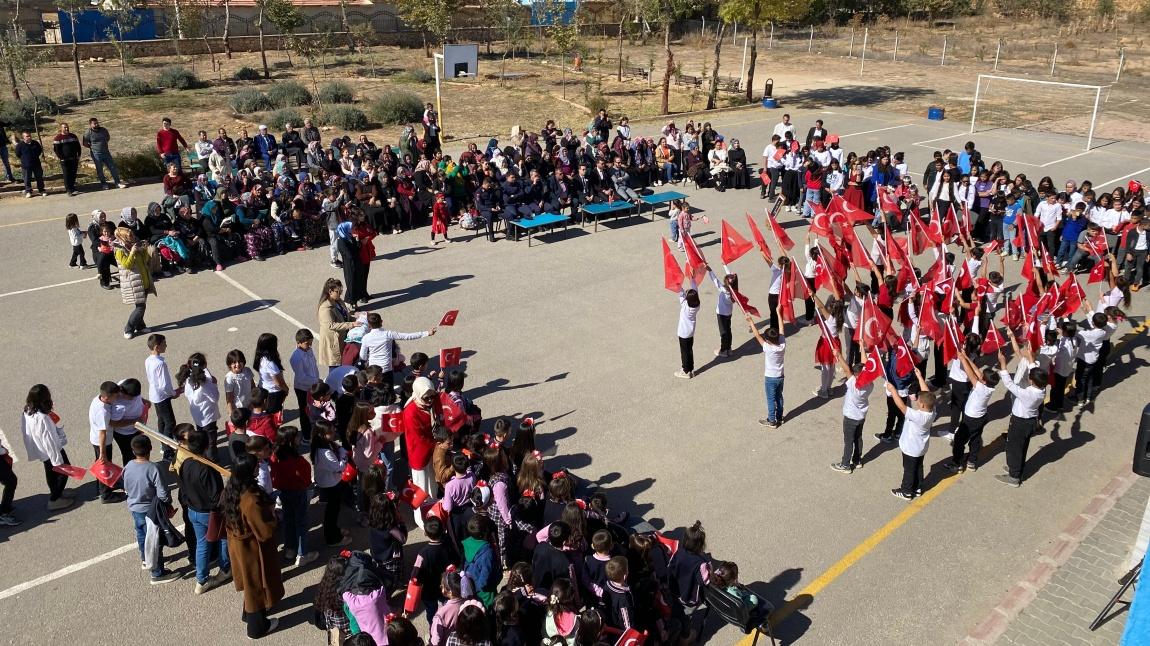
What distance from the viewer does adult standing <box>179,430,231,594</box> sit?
766 cm

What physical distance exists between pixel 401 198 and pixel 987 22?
196 ft

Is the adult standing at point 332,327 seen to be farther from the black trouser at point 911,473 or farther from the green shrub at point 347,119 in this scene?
the green shrub at point 347,119

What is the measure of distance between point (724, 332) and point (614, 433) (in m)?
2.94

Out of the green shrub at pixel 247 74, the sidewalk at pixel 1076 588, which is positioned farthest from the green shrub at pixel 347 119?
the sidewalk at pixel 1076 588

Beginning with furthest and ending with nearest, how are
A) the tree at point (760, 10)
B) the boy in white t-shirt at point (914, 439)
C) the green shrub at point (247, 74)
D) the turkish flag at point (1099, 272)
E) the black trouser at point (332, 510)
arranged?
the green shrub at point (247, 74) < the tree at point (760, 10) < the turkish flag at point (1099, 272) < the boy in white t-shirt at point (914, 439) < the black trouser at point (332, 510)

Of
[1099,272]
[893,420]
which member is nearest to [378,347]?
[893,420]

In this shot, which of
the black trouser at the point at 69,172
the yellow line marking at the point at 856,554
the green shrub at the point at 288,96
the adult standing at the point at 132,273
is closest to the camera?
the yellow line marking at the point at 856,554

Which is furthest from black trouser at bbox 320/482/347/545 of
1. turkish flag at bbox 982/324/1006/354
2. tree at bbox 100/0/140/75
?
tree at bbox 100/0/140/75

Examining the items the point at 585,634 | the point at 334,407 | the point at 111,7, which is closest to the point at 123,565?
the point at 334,407

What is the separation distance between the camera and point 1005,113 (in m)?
35.4

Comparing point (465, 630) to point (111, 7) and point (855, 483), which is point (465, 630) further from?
point (111, 7)

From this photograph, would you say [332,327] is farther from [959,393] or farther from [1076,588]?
[1076,588]

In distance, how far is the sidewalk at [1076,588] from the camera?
7.90 meters

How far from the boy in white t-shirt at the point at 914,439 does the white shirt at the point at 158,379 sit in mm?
8305
